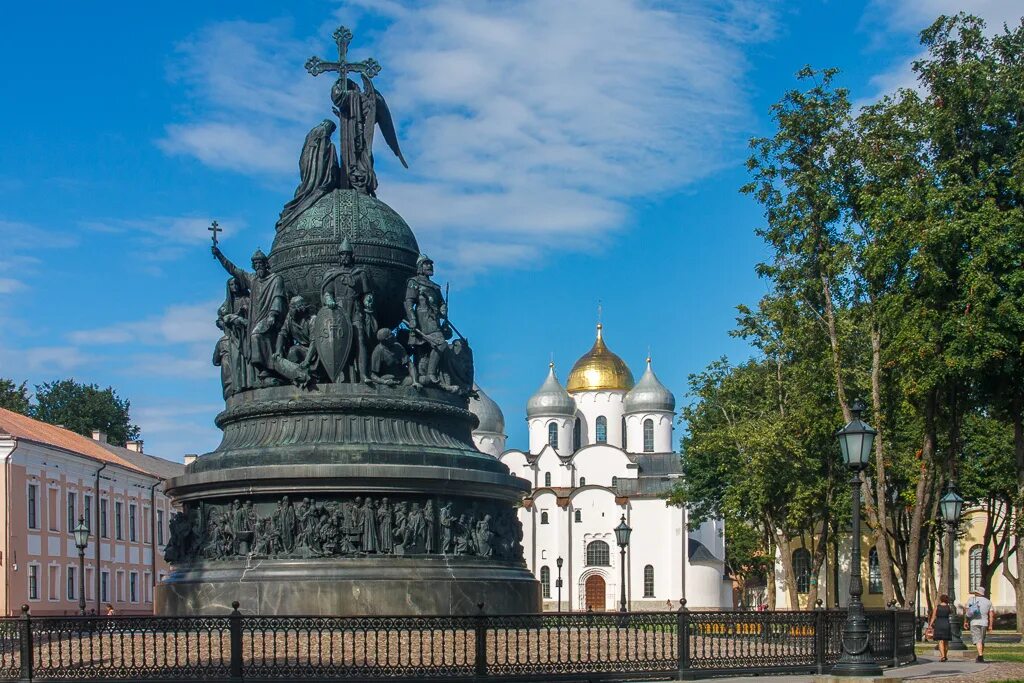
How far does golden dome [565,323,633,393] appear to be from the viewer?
336 ft

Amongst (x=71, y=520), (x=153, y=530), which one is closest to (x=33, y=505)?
(x=71, y=520)

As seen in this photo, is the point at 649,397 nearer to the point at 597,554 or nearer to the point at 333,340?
the point at 597,554

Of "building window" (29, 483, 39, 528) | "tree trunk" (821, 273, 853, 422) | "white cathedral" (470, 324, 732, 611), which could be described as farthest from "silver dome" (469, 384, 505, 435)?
"tree trunk" (821, 273, 853, 422)

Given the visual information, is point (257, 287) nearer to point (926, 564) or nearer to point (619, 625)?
point (619, 625)

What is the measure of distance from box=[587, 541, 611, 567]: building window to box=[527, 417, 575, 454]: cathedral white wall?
13420mm

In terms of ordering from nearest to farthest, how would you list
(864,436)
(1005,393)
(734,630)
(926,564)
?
1. (864,436)
2. (734,630)
3. (1005,393)
4. (926,564)

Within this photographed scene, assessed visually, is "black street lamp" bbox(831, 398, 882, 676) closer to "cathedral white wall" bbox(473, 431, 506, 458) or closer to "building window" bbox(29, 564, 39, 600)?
"building window" bbox(29, 564, 39, 600)

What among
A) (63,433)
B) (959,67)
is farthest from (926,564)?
(63,433)

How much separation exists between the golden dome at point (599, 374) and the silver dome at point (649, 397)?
2121 millimetres

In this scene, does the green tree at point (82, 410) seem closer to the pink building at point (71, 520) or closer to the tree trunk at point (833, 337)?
the pink building at point (71, 520)

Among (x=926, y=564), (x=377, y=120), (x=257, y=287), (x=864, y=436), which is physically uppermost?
(x=377, y=120)

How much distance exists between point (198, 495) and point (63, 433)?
36755 millimetres

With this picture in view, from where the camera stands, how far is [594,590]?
86375 millimetres

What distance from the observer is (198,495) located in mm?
24500
